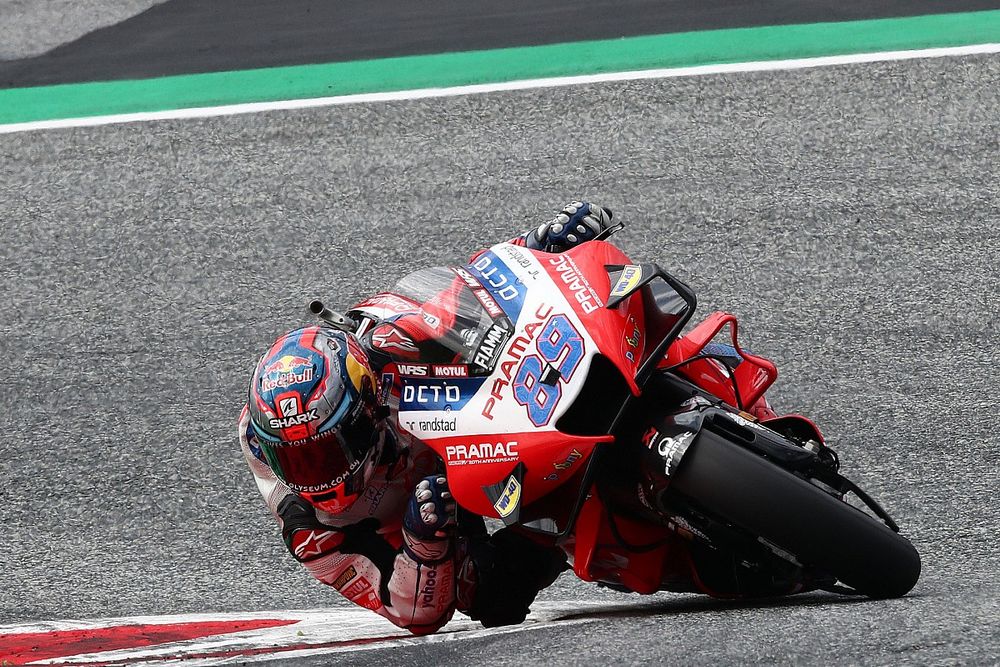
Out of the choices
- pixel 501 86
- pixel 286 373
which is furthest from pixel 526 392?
pixel 501 86

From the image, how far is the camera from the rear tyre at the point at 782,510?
2977 mm

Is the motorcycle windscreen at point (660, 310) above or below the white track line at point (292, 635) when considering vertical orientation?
above

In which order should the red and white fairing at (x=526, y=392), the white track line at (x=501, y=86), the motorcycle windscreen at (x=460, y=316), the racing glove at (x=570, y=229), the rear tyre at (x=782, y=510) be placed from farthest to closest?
the white track line at (x=501, y=86), the racing glove at (x=570, y=229), the motorcycle windscreen at (x=460, y=316), the red and white fairing at (x=526, y=392), the rear tyre at (x=782, y=510)

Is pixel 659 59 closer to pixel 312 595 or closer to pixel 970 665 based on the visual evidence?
pixel 312 595

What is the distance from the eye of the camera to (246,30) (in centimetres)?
838

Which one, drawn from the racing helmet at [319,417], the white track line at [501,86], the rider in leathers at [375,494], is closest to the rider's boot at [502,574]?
the rider in leathers at [375,494]

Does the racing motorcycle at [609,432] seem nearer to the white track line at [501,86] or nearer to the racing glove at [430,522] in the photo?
the racing glove at [430,522]

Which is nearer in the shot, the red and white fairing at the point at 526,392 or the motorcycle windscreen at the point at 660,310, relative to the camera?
the red and white fairing at the point at 526,392

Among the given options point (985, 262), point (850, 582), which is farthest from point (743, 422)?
point (985, 262)

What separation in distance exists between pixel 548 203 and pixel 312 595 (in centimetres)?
247

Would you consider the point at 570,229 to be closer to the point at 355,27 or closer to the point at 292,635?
the point at 292,635

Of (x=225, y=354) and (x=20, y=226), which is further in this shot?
(x=20, y=226)

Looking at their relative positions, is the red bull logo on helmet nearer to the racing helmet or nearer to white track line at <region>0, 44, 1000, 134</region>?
the racing helmet

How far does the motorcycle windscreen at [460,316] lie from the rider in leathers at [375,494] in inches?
4.0
